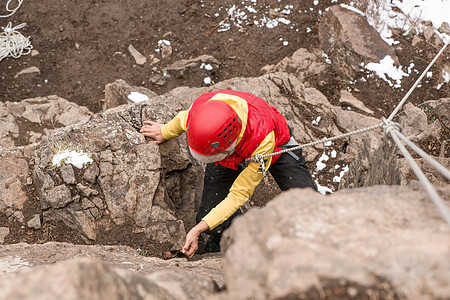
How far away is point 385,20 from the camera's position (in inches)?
332

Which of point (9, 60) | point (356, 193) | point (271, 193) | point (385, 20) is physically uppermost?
point (356, 193)

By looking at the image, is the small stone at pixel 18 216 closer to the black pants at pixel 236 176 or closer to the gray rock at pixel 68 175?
the gray rock at pixel 68 175

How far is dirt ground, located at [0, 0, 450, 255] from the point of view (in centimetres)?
870

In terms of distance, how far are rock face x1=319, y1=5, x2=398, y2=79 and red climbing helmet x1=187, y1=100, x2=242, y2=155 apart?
19.1 feet

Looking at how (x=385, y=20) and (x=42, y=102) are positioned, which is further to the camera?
(x=385, y=20)

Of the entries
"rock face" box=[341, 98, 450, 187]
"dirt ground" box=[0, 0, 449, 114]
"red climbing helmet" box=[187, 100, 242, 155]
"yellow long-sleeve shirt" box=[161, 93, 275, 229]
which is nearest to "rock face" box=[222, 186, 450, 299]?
"red climbing helmet" box=[187, 100, 242, 155]

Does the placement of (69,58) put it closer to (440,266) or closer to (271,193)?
(271,193)

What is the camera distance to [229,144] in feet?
10.6

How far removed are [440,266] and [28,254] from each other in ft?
11.3

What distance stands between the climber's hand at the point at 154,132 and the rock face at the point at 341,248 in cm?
302

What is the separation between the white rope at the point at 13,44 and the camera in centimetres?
891

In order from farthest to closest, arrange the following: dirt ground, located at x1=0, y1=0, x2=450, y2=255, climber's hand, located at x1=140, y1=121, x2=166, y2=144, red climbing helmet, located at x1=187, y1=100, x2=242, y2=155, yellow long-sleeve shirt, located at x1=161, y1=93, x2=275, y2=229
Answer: dirt ground, located at x1=0, y1=0, x2=450, y2=255
climber's hand, located at x1=140, y1=121, x2=166, y2=144
yellow long-sleeve shirt, located at x1=161, y1=93, x2=275, y2=229
red climbing helmet, located at x1=187, y1=100, x2=242, y2=155

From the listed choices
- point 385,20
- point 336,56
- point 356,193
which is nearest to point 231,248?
point 356,193

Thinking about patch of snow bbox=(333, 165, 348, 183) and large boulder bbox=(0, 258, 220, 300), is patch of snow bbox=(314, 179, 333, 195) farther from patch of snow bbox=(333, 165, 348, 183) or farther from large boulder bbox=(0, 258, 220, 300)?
large boulder bbox=(0, 258, 220, 300)
